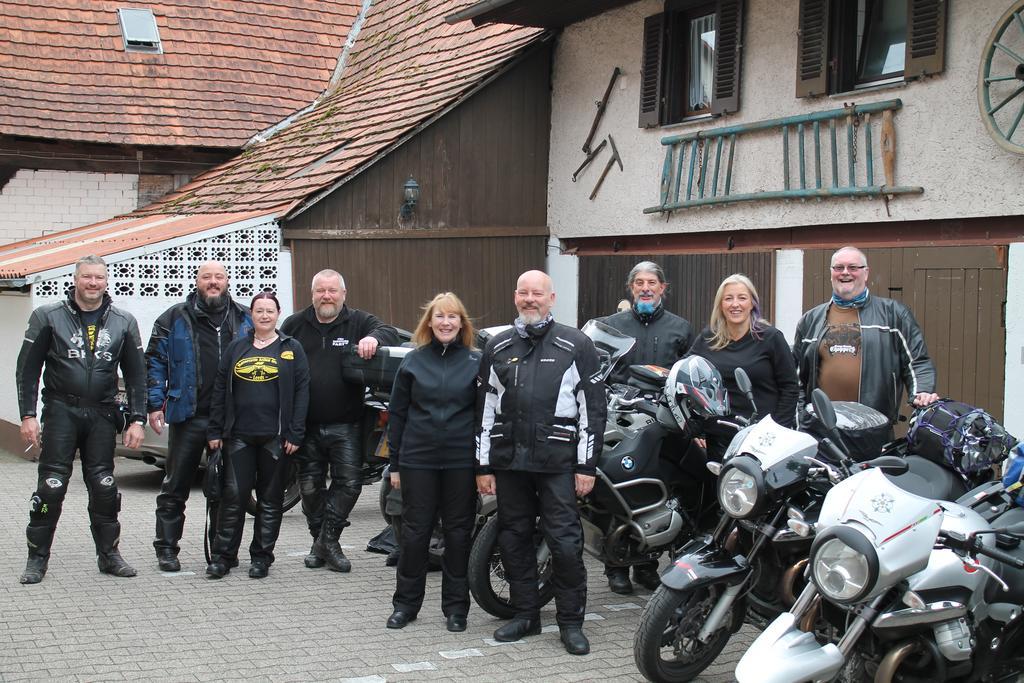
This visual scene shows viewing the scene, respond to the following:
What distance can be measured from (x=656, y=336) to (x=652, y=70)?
5375 mm

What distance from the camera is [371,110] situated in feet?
46.7

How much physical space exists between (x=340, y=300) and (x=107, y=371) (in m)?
1.40

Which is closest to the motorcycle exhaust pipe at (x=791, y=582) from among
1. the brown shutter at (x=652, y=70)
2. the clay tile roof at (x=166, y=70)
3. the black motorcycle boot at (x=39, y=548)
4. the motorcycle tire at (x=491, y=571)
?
the motorcycle tire at (x=491, y=571)

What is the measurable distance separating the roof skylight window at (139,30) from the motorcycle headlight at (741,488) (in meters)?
14.2

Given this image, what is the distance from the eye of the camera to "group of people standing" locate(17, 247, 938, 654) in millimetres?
5637

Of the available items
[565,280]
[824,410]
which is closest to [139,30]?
[565,280]

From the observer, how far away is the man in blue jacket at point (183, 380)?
7.06 m

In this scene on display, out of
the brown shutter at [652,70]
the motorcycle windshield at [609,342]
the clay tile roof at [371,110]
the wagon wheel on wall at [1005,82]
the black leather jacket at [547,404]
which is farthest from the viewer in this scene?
the clay tile roof at [371,110]

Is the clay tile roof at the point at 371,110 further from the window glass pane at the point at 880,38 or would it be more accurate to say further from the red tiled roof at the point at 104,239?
the window glass pane at the point at 880,38

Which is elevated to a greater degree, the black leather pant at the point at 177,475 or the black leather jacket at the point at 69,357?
the black leather jacket at the point at 69,357

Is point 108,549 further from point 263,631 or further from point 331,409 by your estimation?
point 263,631

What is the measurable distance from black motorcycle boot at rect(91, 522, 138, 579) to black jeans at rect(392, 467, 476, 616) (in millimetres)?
1936

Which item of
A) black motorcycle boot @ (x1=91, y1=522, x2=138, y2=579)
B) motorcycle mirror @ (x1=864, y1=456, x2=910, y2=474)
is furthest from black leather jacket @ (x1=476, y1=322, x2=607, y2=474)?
black motorcycle boot @ (x1=91, y1=522, x2=138, y2=579)

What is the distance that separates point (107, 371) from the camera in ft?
22.7
